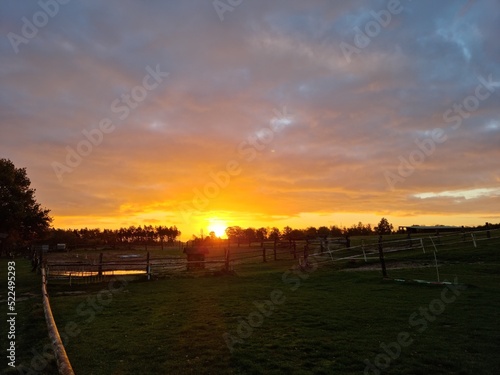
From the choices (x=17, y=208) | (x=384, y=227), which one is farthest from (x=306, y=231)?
(x=17, y=208)

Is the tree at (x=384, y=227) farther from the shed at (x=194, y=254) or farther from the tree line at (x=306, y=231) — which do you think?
the shed at (x=194, y=254)

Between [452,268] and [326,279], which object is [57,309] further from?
[452,268]

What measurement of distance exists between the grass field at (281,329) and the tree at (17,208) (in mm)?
42781

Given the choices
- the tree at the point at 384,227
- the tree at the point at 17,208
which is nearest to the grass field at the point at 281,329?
the tree at the point at 17,208

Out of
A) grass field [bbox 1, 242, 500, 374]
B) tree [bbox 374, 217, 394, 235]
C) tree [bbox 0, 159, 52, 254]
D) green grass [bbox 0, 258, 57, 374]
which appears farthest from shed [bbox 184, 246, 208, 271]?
tree [bbox 374, 217, 394, 235]

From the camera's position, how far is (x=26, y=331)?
1005 centimetres

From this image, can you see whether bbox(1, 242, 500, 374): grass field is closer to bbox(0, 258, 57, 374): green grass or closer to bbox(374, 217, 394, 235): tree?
bbox(0, 258, 57, 374): green grass

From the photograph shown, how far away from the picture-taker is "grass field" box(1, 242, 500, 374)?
6867 millimetres

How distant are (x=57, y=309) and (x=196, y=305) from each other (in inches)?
201

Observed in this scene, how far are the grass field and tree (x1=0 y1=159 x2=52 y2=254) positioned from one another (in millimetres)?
42781

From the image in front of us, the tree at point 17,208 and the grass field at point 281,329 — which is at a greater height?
the tree at point 17,208

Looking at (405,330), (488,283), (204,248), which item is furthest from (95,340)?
(204,248)

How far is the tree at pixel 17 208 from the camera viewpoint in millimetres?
52406

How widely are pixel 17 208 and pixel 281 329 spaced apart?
55400 millimetres
